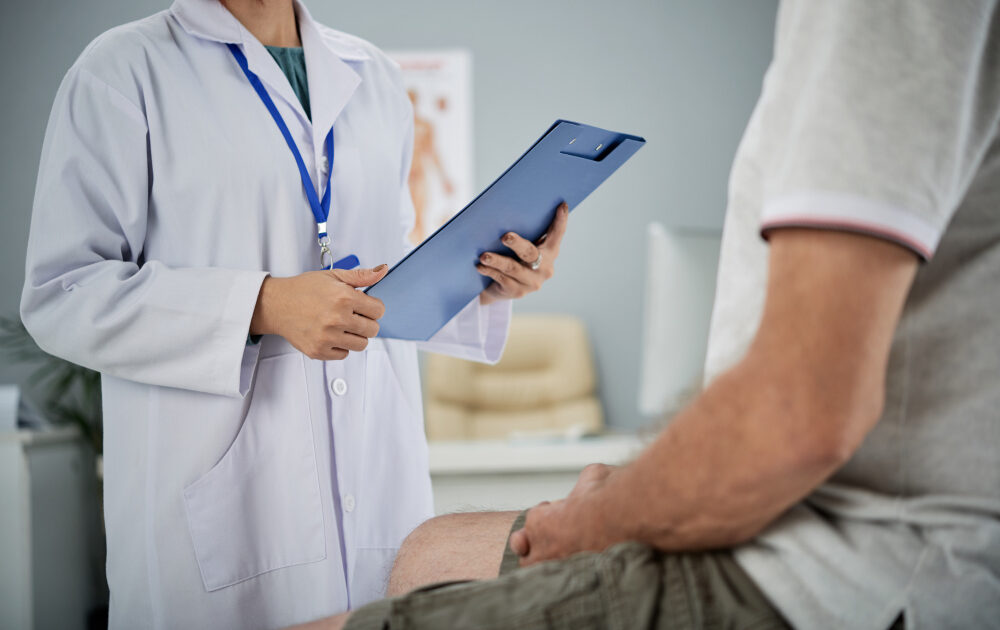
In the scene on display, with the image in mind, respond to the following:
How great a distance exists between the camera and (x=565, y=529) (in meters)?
0.70

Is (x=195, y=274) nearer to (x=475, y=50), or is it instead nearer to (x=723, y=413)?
(x=723, y=413)

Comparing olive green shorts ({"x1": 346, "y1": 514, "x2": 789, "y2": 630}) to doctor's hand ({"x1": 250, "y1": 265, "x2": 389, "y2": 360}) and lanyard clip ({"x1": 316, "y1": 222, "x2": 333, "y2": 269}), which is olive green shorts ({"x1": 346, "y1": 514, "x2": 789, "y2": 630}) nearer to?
doctor's hand ({"x1": 250, "y1": 265, "x2": 389, "y2": 360})

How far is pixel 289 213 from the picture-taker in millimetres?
1192

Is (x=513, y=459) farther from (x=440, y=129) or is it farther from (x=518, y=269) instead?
(x=440, y=129)

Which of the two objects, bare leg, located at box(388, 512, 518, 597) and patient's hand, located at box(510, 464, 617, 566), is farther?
bare leg, located at box(388, 512, 518, 597)

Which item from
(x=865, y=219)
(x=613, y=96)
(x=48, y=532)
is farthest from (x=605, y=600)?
(x=613, y=96)

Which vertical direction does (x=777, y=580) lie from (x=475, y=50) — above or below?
below

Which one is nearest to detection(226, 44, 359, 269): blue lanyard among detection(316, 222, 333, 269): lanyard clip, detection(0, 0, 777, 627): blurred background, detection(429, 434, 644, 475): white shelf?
detection(316, 222, 333, 269): lanyard clip

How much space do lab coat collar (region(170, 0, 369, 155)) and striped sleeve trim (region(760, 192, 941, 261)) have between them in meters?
0.91

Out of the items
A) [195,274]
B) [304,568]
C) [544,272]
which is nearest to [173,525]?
[304,568]

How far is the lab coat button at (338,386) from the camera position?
4.01ft

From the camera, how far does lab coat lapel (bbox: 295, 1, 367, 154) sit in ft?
4.15

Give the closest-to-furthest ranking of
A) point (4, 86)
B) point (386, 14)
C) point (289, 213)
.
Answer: point (289, 213) → point (4, 86) → point (386, 14)

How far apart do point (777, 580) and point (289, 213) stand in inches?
34.9
